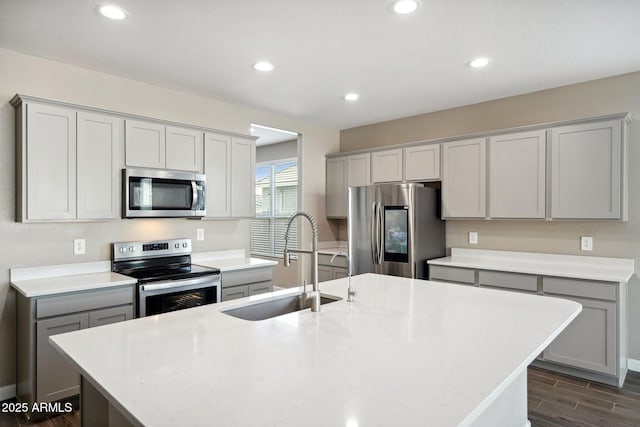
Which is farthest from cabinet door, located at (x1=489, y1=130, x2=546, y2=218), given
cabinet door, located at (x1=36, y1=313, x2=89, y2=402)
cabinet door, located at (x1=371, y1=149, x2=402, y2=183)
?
cabinet door, located at (x1=36, y1=313, x2=89, y2=402)

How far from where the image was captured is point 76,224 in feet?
10.1

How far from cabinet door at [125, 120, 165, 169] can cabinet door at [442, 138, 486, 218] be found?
2865 mm

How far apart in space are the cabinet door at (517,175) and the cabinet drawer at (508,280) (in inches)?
23.6

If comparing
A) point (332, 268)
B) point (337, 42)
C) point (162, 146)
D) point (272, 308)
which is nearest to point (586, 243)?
point (332, 268)

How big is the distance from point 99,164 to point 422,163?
10.5ft

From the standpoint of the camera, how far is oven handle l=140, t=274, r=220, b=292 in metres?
2.89

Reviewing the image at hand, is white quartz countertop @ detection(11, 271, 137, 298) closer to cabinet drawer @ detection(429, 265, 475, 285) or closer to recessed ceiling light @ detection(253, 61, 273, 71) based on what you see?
recessed ceiling light @ detection(253, 61, 273, 71)

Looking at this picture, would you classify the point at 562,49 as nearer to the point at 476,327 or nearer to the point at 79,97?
the point at 476,327

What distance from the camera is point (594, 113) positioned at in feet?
11.2

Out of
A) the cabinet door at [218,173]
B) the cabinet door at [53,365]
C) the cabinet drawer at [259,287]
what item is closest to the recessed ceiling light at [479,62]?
the cabinet door at [218,173]

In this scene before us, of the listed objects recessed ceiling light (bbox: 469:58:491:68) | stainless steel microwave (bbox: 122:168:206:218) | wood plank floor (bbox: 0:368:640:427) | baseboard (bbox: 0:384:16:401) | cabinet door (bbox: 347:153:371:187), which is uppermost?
recessed ceiling light (bbox: 469:58:491:68)

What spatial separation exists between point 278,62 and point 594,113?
9.33 feet

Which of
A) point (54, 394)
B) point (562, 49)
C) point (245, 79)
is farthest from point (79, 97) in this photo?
point (562, 49)

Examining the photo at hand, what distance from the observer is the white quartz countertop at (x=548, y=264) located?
123 inches
